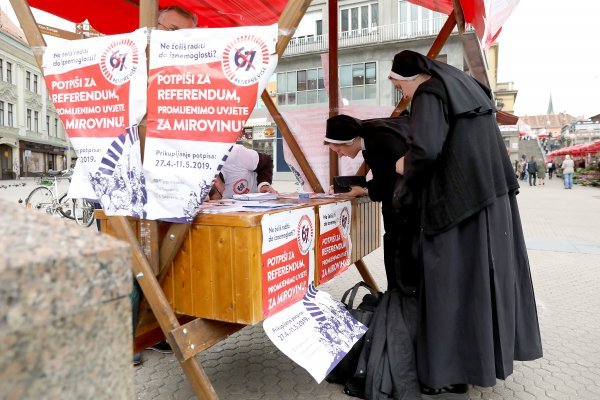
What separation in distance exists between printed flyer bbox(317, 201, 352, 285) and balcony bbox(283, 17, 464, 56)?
21330 mm

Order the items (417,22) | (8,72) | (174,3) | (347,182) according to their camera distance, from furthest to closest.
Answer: (8,72) → (417,22) → (174,3) → (347,182)

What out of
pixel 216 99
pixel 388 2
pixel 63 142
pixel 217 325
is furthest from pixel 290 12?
pixel 63 142

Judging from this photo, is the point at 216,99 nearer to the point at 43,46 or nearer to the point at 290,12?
the point at 290,12

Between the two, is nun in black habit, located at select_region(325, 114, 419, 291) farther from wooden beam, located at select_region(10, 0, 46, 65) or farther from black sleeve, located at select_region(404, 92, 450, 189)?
wooden beam, located at select_region(10, 0, 46, 65)

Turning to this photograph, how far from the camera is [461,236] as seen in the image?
8.11 ft

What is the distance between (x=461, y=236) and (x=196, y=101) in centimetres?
154

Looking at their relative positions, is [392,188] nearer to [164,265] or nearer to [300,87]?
[164,265]

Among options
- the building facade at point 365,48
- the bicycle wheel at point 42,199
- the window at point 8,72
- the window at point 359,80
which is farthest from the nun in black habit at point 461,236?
the window at point 8,72

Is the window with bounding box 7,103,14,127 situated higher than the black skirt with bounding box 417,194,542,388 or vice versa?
the window with bounding box 7,103,14,127

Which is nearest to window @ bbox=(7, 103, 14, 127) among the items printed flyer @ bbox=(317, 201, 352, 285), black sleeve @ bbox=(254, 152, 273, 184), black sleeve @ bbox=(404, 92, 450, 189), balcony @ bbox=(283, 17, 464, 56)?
balcony @ bbox=(283, 17, 464, 56)

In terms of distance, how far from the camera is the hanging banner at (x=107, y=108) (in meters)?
2.08

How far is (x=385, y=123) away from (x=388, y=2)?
2476 centimetres

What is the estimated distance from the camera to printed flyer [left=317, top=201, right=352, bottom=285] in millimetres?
2738

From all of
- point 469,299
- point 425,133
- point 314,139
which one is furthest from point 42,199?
point 469,299
